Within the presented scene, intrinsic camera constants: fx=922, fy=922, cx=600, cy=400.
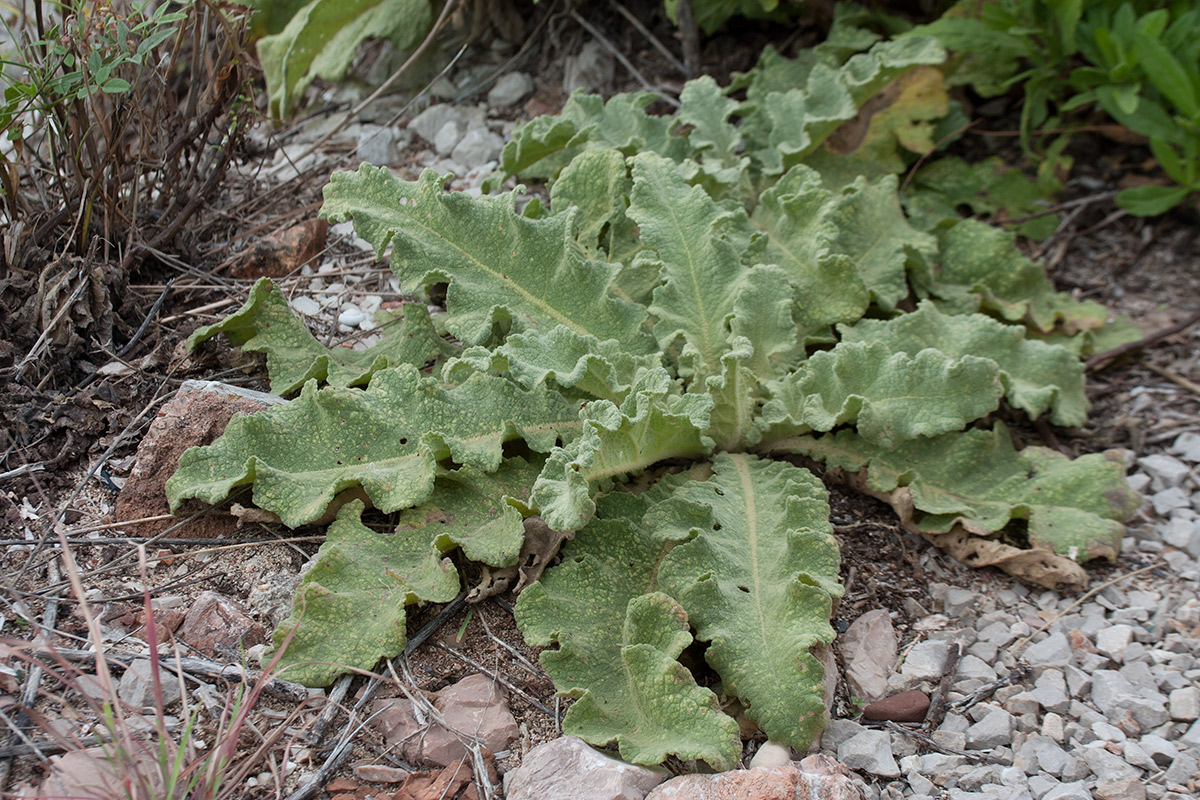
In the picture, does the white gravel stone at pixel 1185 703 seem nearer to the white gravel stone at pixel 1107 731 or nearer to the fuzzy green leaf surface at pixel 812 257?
the white gravel stone at pixel 1107 731

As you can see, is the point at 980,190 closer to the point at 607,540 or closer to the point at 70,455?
the point at 607,540

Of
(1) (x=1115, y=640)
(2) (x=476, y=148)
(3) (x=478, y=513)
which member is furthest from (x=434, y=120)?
(1) (x=1115, y=640)

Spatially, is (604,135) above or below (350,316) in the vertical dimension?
above

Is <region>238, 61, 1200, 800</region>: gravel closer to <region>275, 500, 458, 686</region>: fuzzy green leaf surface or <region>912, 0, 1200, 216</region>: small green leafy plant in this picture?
<region>275, 500, 458, 686</region>: fuzzy green leaf surface

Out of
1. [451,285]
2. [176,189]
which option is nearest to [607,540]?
[451,285]

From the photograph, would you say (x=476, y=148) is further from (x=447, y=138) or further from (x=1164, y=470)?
(x=1164, y=470)

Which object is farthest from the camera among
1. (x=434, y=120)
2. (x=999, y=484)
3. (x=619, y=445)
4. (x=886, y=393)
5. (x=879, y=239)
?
(x=434, y=120)
